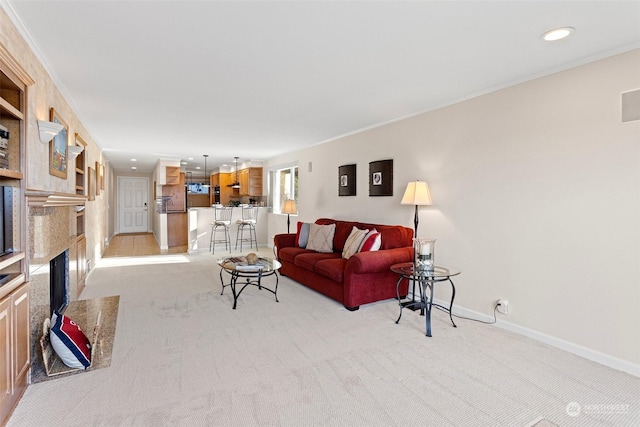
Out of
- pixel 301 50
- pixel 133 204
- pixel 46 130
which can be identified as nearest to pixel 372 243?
pixel 301 50

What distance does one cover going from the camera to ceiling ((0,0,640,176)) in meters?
1.92

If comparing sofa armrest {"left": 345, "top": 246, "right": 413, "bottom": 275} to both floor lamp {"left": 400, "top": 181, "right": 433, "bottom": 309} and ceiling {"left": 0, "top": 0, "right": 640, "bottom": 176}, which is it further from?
ceiling {"left": 0, "top": 0, "right": 640, "bottom": 176}

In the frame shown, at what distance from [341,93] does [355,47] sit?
3.36 ft

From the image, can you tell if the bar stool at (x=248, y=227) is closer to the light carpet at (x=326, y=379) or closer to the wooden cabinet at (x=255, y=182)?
the wooden cabinet at (x=255, y=182)

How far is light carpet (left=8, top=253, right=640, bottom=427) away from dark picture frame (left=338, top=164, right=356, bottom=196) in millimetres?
2307

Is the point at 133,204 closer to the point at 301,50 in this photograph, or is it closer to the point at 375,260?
the point at 375,260

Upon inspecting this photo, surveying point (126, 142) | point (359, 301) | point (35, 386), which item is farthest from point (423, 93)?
point (126, 142)

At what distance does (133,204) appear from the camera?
456 inches

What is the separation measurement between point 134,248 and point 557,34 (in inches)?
342

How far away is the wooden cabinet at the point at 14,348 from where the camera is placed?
1738mm

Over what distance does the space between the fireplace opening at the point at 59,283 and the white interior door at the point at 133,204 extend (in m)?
8.86

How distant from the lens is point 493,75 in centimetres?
288

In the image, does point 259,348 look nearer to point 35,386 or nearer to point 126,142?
point 35,386

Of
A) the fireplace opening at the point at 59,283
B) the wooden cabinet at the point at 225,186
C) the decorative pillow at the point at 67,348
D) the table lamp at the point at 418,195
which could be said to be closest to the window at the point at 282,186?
the wooden cabinet at the point at 225,186
